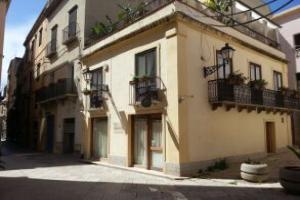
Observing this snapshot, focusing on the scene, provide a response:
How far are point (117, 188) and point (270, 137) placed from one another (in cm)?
1093

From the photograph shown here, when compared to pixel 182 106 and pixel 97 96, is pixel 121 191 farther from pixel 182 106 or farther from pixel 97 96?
pixel 97 96

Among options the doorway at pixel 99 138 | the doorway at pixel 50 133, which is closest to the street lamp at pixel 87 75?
the doorway at pixel 99 138

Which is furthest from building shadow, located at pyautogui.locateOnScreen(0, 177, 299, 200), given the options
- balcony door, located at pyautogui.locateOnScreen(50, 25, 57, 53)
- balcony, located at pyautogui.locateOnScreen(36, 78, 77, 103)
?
balcony door, located at pyautogui.locateOnScreen(50, 25, 57, 53)

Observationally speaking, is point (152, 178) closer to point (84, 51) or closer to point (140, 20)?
point (140, 20)

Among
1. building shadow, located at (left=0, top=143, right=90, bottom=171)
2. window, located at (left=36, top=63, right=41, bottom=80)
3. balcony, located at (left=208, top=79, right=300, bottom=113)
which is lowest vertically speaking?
building shadow, located at (left=0, top=143, right=90, bottom=171)

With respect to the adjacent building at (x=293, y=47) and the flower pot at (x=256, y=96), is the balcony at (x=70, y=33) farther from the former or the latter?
the adjacent building at (x=293, y=47)

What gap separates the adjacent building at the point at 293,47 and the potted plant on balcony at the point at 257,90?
686 centimetres

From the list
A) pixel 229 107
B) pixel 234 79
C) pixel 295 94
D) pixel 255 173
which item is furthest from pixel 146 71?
pixel 295 94

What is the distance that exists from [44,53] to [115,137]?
42.7 feet

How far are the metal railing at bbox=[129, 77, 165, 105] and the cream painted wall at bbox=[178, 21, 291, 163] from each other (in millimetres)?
1059

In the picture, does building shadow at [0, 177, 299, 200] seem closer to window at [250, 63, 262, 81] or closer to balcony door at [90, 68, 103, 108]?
balcony door at [90, 68, 103, 108]

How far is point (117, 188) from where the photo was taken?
9188 mm

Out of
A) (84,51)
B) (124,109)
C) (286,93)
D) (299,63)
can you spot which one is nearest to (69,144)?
(84,51)

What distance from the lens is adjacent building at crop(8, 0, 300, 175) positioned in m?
11.5
